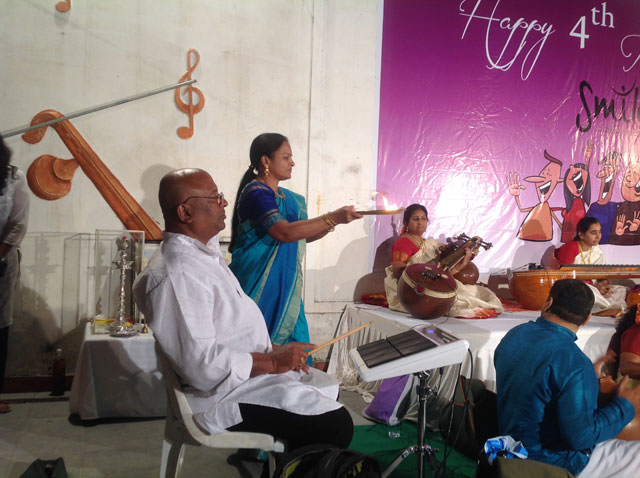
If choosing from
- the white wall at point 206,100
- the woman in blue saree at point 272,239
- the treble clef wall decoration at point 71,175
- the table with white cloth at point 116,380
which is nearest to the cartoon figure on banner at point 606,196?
the white wall at point 206,100

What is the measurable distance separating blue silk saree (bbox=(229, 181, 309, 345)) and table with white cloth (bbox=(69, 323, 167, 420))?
1.20 m

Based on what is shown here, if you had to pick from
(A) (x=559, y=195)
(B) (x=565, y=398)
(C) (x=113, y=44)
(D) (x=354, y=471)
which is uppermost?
(C) (x=113, y=44)

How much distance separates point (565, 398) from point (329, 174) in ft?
10.6

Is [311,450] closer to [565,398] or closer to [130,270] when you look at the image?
[565,398]

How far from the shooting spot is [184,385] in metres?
1.85

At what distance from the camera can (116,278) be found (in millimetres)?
4297

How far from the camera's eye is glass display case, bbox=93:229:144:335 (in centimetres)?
375

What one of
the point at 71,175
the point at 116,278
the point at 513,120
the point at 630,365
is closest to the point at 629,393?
the point at 630,365

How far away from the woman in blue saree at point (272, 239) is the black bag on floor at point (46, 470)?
1.16m

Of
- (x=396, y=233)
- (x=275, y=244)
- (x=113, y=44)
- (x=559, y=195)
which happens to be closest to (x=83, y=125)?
(x=113, y=44)

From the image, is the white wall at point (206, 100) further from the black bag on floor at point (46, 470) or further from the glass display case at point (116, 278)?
the black bag on floor at point (46, 470)

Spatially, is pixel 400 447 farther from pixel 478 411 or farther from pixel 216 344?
pixel 216 344

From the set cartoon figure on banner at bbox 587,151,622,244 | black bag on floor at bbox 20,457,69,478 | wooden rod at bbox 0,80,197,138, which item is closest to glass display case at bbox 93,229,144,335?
wooden rod at bbox 0,80,197,138

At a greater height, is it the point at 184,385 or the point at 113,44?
the point at 113,44
